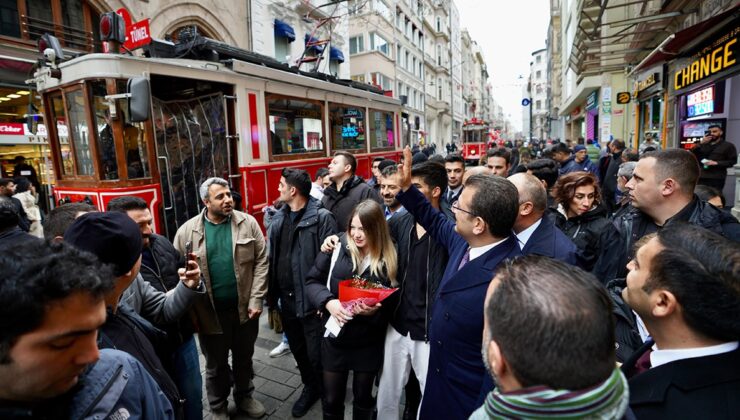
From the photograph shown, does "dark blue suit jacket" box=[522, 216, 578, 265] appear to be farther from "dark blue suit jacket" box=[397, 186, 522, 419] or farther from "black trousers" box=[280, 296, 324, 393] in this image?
"black trousers" box=[280, 296, 324, 393]

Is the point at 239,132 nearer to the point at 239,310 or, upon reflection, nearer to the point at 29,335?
the point at 239,310

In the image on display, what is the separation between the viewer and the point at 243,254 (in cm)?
339

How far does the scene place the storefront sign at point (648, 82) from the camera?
11164 millimetres

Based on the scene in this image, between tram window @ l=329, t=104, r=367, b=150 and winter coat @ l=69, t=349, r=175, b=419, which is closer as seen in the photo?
winter coat @ l=69, t=349, r=175, b=419

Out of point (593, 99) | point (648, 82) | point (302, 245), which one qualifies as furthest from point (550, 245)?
point (593, 99)

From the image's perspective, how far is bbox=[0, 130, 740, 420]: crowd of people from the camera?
3.42 feet

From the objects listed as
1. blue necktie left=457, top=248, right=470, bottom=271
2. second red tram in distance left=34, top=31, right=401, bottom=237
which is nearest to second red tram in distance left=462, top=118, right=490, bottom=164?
second red tram in distance left=34, top=31, right=401, bottom=237

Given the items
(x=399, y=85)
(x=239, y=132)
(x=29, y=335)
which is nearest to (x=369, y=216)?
(x=29, y=335)

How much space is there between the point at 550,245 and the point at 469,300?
878 mm

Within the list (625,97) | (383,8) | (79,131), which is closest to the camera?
(79,131)

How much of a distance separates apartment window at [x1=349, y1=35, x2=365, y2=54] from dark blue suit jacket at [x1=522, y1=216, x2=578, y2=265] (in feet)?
90.2

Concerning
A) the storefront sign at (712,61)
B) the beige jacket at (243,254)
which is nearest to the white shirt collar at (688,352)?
the beige jacket at (243,254)

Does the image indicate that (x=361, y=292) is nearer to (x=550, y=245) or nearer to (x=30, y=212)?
(x=550, y=245)

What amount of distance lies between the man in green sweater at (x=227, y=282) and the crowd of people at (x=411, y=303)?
17 millimetres
